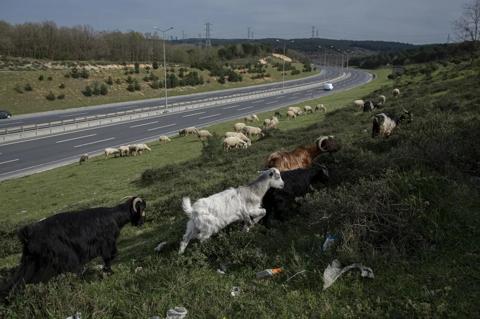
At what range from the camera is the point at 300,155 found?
11617 millimetres

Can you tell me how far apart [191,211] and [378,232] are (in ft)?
10.7

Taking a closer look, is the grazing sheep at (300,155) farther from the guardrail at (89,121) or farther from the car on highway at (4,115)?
the car on highway at (4,115)

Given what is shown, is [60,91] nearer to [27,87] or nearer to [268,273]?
[27,87]

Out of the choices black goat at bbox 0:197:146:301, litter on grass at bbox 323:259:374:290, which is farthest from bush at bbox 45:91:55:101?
litter on grass at bbox 323:259:374:290

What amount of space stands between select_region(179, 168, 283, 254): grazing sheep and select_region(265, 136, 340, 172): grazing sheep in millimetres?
2428

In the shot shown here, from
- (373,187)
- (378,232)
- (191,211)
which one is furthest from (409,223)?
(191,211)

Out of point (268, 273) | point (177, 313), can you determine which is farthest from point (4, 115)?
point (177, 313)

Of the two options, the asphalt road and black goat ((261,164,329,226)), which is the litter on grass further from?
the asphalt road

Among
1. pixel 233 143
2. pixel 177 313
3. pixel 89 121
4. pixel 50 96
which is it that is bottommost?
pixel 89 121

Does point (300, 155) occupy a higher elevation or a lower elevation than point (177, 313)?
higher

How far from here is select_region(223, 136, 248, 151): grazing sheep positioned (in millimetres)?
27703

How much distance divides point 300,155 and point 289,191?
2.68m

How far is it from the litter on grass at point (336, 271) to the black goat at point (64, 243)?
3.88m

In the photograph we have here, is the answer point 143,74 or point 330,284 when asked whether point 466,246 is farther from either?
point 143,74
